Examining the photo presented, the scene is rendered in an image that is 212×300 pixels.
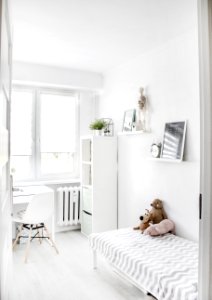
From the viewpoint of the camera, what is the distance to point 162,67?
10.6 feet

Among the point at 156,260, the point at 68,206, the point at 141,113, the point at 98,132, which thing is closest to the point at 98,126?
the point at 98,132

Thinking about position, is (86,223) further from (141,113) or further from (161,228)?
(141,113)

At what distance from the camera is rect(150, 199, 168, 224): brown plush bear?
3.14m

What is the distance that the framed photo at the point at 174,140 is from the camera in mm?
2887

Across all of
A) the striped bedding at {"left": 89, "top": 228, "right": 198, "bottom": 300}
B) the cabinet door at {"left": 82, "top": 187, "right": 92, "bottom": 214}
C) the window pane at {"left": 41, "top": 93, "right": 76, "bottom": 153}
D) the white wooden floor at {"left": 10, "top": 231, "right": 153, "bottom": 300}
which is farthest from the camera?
the window pane at {"left": 41, "top": 93, "right": 76, "bottom": 153}

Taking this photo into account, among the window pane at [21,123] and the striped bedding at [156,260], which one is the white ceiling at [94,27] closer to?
the window pane at [21,123]

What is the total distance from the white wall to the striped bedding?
14.3 inches

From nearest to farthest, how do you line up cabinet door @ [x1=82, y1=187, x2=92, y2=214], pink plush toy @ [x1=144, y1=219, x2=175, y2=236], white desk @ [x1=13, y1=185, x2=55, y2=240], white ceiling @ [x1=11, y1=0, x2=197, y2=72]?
1. white ceiling @ [x1=11, y1=0, x2=197, y2=72]
2. pink plush toy @ [x1=144, y1=219, x2=175, y2=236]
3. white desk @ [x1=13, y1=185, x2=55, y2=240]
4. cabinet door @ [x1=82, y1=187, x2=92, y2=214]

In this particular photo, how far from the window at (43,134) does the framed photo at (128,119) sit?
1122mm

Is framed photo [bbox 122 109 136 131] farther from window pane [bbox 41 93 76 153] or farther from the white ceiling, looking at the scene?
window pane [bbox 41 93 76 153]

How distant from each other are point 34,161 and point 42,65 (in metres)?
1.50

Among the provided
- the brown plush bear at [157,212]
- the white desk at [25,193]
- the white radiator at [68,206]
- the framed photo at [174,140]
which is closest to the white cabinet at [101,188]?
the white radiator at [68,206]

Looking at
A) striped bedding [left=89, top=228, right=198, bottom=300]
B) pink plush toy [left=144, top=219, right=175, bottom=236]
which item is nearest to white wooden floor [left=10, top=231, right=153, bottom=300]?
striped bedding [left=89, top=228, right=198, bottom=300]

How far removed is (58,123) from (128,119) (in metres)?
1.33
